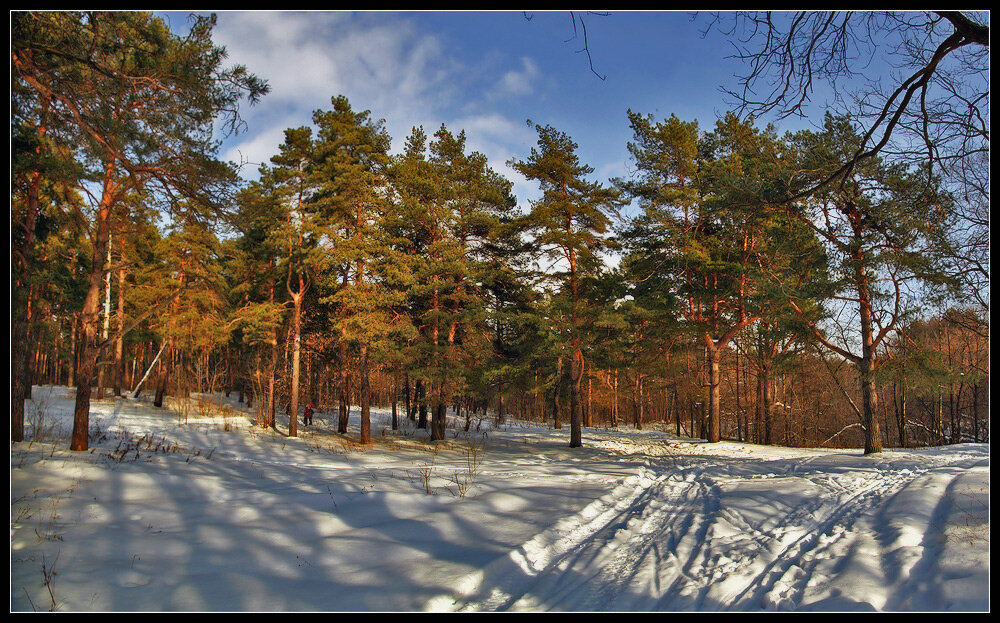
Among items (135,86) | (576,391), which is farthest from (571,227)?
(135,86)

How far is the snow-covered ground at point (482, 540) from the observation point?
10.7 ft

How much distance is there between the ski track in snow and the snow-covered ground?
22 millimetres

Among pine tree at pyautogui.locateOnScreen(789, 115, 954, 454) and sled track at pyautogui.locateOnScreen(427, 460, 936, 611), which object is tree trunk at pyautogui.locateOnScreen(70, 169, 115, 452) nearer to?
sled track at pyautogui.locateOnScreen(427, 460, 936, 611)

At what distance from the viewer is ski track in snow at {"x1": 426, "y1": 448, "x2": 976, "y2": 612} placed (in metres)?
3.29

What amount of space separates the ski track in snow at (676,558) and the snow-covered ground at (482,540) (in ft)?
0.07

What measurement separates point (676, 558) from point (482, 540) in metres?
1.85

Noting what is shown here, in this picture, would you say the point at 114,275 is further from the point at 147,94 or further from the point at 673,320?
the point at 673,320

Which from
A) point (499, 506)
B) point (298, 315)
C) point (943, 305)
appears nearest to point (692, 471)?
point (499, 506)

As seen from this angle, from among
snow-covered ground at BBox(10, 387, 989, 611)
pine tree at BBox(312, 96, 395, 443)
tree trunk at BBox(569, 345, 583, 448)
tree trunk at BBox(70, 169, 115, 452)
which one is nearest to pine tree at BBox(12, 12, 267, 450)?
tree trunk at BBox(70, 169, 115, 452)

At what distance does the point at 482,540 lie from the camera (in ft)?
14.7

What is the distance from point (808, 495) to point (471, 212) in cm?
1424

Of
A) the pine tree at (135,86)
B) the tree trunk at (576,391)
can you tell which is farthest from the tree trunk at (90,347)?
the tree trunk at (576,391)

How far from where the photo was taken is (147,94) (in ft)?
18.6

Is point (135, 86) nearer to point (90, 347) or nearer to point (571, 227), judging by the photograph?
point (90, 347)
